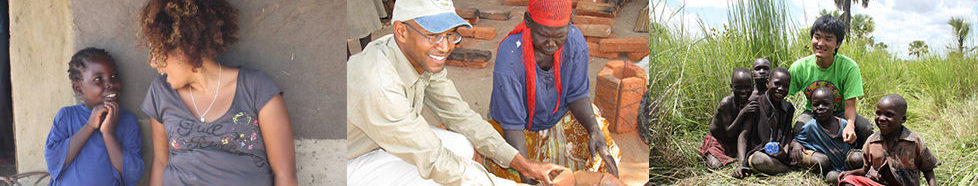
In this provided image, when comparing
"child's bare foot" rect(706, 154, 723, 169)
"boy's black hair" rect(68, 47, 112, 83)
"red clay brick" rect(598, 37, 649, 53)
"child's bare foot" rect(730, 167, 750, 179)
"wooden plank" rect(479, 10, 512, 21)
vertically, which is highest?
"wooden plank" rect(479, 10, 512, 21)

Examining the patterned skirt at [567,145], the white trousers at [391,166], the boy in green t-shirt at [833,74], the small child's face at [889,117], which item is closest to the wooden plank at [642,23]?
the patterned skirt at [567,145]

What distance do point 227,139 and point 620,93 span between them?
1.95 meters

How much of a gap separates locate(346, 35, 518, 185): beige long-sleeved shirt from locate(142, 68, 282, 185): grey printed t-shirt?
925mm

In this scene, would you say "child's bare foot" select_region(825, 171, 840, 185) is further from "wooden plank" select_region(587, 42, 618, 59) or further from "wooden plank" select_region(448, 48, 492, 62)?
"wooden plank" select_region(448, 48, 492, 62)

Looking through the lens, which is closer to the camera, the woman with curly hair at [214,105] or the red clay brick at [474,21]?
the red clay brick at [474,21]

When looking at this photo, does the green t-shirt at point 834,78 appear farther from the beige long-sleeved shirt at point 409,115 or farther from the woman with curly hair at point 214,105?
the woman with curly hair at point 214,105

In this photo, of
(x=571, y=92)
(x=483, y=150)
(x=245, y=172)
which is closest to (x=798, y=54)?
(x=571, y=92)

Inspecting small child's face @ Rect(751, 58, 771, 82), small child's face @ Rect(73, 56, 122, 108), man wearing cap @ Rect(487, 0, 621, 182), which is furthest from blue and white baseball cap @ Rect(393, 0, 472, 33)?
small child's face @ Rect(751, 58, 771, 82)

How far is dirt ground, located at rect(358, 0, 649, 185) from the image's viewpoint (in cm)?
218

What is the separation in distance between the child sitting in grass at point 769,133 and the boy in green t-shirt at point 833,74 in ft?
0.37

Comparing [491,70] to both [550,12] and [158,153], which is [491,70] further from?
[158,153]

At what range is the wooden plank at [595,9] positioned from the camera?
218cm

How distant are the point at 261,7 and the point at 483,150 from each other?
1.50m

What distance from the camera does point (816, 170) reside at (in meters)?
3.69
